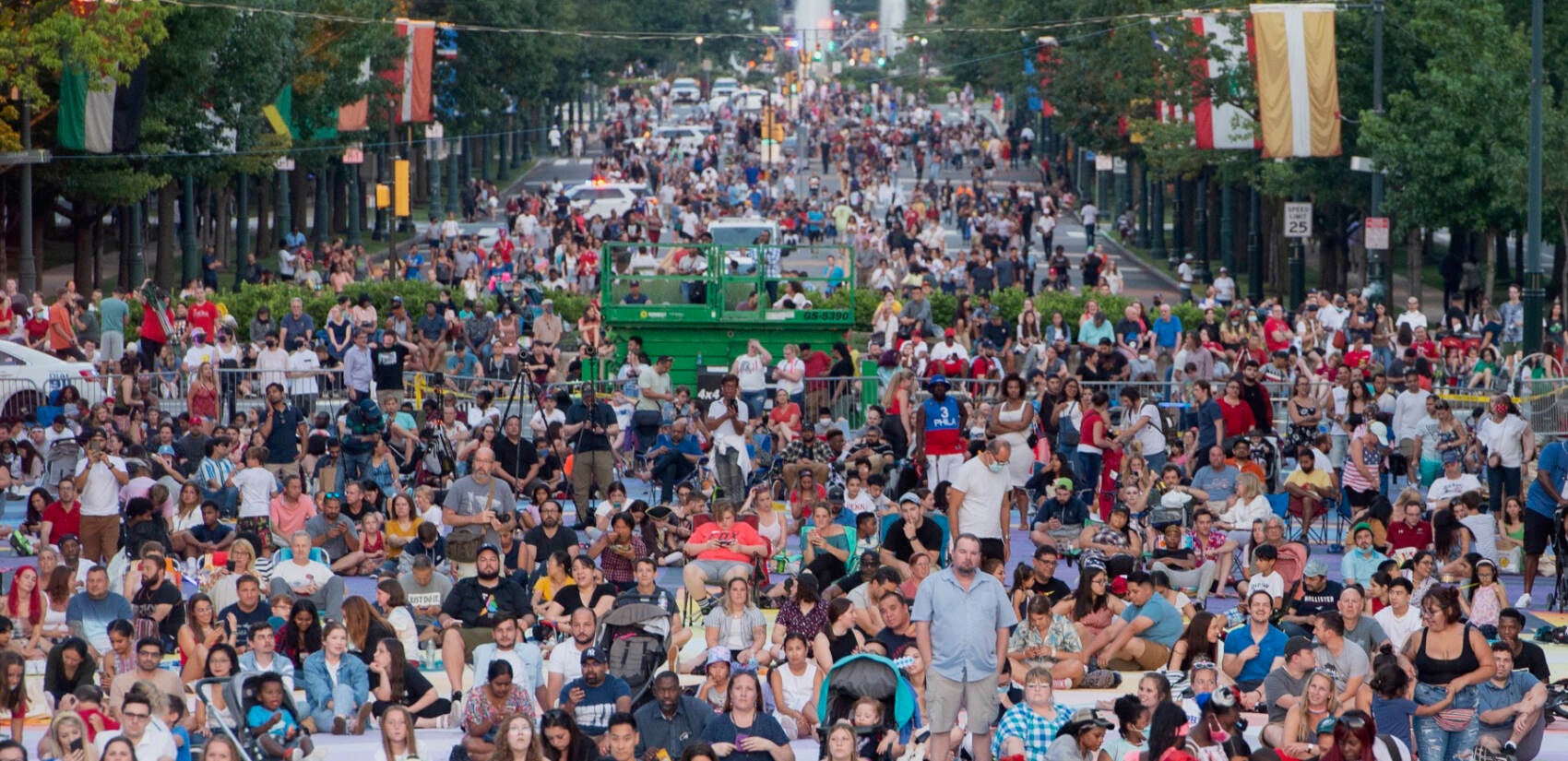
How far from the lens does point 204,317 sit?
32.8m

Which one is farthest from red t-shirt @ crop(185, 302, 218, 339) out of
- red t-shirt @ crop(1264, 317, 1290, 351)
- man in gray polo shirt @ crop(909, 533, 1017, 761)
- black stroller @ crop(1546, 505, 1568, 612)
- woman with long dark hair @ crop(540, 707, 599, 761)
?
man in gray polo shirt @ crop(909, 533, 1017, 761)

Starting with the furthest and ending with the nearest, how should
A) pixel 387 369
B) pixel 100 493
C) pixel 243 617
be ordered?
pixel 387 369 < pixel 100 493 < pixel 243 617

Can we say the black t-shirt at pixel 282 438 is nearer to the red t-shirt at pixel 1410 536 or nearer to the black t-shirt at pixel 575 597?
the black t-shirt at pixel 575 597

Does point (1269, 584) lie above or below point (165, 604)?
above

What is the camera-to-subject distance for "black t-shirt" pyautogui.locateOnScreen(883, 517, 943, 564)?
63.8 feet

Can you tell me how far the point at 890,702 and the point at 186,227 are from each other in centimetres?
3578

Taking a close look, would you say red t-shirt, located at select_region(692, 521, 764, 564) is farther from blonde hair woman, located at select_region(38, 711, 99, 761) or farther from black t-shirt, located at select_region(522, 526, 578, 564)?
blonde hair woman, located at select_region(38, 711, 99, 761)

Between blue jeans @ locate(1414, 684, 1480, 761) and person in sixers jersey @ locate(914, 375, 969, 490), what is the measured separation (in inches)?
324

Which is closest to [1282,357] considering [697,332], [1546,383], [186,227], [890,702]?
[1546,383]

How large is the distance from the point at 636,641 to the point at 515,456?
8006mm

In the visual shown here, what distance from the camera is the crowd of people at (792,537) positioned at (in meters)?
14.3

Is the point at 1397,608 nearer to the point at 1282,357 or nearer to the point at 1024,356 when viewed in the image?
the point at 1282,357

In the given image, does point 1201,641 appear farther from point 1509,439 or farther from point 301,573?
point 301,573

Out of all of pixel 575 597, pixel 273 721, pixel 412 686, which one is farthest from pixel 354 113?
pixel 273 721
